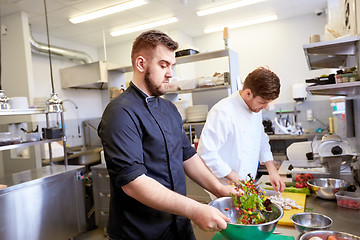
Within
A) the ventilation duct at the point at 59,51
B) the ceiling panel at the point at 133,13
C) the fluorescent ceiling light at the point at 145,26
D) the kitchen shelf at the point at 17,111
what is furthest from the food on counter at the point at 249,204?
the ventilation duct at the point at 59,51

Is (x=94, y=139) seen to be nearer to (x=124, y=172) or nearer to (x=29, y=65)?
(x=29, y=65)

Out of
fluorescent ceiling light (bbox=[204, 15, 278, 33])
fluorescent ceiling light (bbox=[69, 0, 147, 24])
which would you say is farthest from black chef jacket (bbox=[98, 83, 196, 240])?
fluorescent ceiling light (bbox=[204, 15, 278, 33])

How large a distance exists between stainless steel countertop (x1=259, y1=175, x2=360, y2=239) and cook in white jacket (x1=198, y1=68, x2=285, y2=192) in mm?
230

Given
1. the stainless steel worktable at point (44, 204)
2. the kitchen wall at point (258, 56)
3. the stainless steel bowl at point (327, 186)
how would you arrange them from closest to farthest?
the stainless steel bowl at point (327, 186) → the stainless steel worktable at point (44, 204) → the kitchen wall at point (258, 56)

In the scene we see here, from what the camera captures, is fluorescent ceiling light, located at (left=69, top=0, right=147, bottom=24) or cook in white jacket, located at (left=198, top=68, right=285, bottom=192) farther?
fluorescent ceiling light, located at (left=69, top=0, right=147, bottom=24)

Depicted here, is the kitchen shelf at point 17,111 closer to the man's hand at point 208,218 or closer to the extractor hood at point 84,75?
the extractor hood at point 84,75

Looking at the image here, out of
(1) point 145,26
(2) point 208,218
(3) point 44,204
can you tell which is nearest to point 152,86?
(2) point 208,218

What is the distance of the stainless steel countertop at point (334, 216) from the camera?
1.38m

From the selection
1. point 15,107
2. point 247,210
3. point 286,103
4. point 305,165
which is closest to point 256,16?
point 286,103

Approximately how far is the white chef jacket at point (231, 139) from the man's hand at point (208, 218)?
2.78 ft

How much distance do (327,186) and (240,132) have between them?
2.32ft

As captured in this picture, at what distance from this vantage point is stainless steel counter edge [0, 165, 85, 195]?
2694 millimetres

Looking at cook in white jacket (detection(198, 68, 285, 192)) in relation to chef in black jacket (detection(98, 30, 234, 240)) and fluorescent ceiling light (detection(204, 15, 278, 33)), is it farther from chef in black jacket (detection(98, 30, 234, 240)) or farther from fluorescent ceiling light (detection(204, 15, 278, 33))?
fluorescent ceiling light (detection(204, 15, 278, 33))

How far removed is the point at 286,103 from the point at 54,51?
15.7 ft
